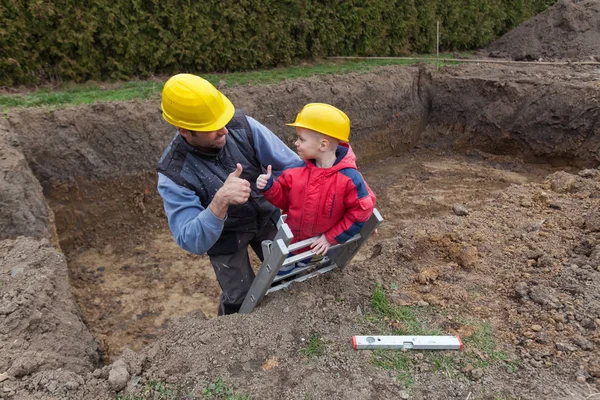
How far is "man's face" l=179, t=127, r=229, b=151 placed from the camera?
2750 mm

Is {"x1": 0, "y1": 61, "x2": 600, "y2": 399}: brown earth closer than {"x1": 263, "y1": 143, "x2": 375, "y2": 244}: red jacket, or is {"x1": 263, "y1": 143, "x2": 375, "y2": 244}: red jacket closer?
{"x1": 0, "y1": 61, "x2": 600, "y2": 399}: brown earth

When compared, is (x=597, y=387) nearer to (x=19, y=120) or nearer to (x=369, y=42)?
(x=19, y=120)

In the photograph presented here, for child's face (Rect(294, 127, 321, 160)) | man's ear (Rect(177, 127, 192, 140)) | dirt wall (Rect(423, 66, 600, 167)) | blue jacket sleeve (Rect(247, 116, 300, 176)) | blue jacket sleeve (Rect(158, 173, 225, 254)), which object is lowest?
dirt wall (Rect(423, 66, 600, 167))

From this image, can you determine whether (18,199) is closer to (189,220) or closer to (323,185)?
(189,220)

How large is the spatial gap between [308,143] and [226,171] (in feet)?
2.29

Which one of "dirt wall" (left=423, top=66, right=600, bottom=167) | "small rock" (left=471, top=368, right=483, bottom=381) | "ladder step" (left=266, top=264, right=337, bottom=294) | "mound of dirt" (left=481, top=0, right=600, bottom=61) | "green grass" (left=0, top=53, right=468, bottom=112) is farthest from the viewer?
"mound of dirt" (left=481, top=0, right=600, bottom=61)

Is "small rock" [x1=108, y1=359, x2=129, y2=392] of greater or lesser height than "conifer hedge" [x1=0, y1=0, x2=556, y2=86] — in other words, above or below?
below

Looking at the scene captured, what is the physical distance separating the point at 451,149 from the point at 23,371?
8.74 meters

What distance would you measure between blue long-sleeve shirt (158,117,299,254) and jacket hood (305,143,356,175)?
428mm

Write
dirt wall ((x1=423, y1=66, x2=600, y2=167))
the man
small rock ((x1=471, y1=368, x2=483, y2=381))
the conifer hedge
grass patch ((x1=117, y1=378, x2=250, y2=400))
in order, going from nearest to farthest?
grass patch ((x1=117, y1=378, x2=250, y2=400))
small rock ((x1=471, y1=368, x2=483, y2=381))
the man
the conifer hedge
dirt wall ((x1=423, y1=66, x2=600, y2=167))

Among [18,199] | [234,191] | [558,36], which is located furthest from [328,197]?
[558,36]

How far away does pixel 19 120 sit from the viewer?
5738 millimetres

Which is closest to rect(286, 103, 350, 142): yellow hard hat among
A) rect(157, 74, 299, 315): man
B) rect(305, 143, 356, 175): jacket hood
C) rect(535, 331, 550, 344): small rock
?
rect(305, 143, 356, 175): jacket hood

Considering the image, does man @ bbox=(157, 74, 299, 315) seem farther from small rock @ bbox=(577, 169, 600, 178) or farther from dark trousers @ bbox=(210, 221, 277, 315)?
small rock @ bbox=(577, 169, 600, 178)
